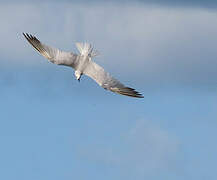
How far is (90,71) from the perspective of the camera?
2323 centimetres

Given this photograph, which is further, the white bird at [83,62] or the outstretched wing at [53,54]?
the outstretched wing at [53,54]

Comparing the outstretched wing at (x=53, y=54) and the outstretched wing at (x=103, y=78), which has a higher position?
the outstretched wing at (x=53, y=54)

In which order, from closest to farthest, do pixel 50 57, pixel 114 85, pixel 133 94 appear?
pixel 133 94
pixel 114 85
pixel 50 57

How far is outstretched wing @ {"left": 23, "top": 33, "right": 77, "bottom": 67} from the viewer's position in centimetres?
2348

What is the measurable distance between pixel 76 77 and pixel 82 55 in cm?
132

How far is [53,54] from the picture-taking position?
966 inches

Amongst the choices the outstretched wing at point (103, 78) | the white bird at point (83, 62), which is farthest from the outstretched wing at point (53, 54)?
the outstretched wing at point (103, 78)

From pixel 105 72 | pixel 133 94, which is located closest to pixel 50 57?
pixel 105 72

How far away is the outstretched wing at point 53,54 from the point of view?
23484 mm

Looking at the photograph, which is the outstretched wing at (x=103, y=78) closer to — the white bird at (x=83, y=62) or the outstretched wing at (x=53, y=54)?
the white bird at (x=83, y=62)

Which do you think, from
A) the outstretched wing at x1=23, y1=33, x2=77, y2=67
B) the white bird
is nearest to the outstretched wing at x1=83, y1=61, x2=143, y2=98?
the white bird

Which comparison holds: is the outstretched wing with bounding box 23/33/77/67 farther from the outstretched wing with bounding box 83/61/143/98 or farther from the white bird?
the outstretched wing with bounding box 83/61/143/98

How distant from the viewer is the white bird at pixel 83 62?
22.4m

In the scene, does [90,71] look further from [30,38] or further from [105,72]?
[30,38]
